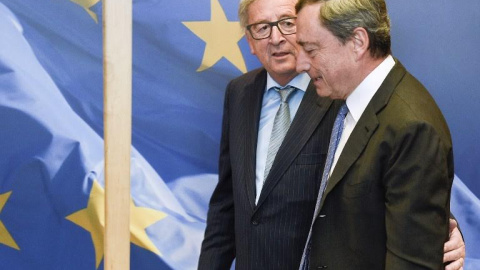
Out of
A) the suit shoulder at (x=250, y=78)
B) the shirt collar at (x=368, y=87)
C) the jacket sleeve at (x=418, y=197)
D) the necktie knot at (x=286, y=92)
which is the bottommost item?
the jacket sleeve at (x=418, y=197)

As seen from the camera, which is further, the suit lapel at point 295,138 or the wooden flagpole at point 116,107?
the suit lapel at point 295,138

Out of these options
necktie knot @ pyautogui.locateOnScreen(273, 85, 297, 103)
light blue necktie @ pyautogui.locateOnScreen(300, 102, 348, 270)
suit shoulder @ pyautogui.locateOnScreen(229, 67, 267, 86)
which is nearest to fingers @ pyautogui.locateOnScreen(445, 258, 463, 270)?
light blue necktie @ pyautogui.locateOnScreen(300, 102, 348, 270)

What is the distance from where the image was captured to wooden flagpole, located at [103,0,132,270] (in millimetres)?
1443

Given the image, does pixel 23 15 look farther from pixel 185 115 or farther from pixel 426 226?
pixel 426 226

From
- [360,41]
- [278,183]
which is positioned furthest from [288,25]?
[360,41]

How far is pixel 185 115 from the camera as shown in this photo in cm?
276

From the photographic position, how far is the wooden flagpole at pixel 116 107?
144cm

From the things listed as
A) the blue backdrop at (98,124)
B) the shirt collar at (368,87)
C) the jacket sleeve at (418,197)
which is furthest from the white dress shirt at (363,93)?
the blue backdrop at (98,124)

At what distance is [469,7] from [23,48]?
1.50 m

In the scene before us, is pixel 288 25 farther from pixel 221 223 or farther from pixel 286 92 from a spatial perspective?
pixel 221 223

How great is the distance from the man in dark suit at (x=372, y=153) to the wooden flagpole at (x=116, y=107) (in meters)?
0.41

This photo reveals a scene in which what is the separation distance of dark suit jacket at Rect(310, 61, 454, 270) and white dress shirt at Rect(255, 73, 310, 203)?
414 mm

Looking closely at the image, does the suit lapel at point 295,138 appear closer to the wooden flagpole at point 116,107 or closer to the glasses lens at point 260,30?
the glasses lens at point 260,30

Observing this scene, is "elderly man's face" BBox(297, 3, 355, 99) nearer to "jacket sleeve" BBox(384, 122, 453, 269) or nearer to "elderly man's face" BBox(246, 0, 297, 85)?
"jacket sleeve" BBox(384, 122, 453, 269)
